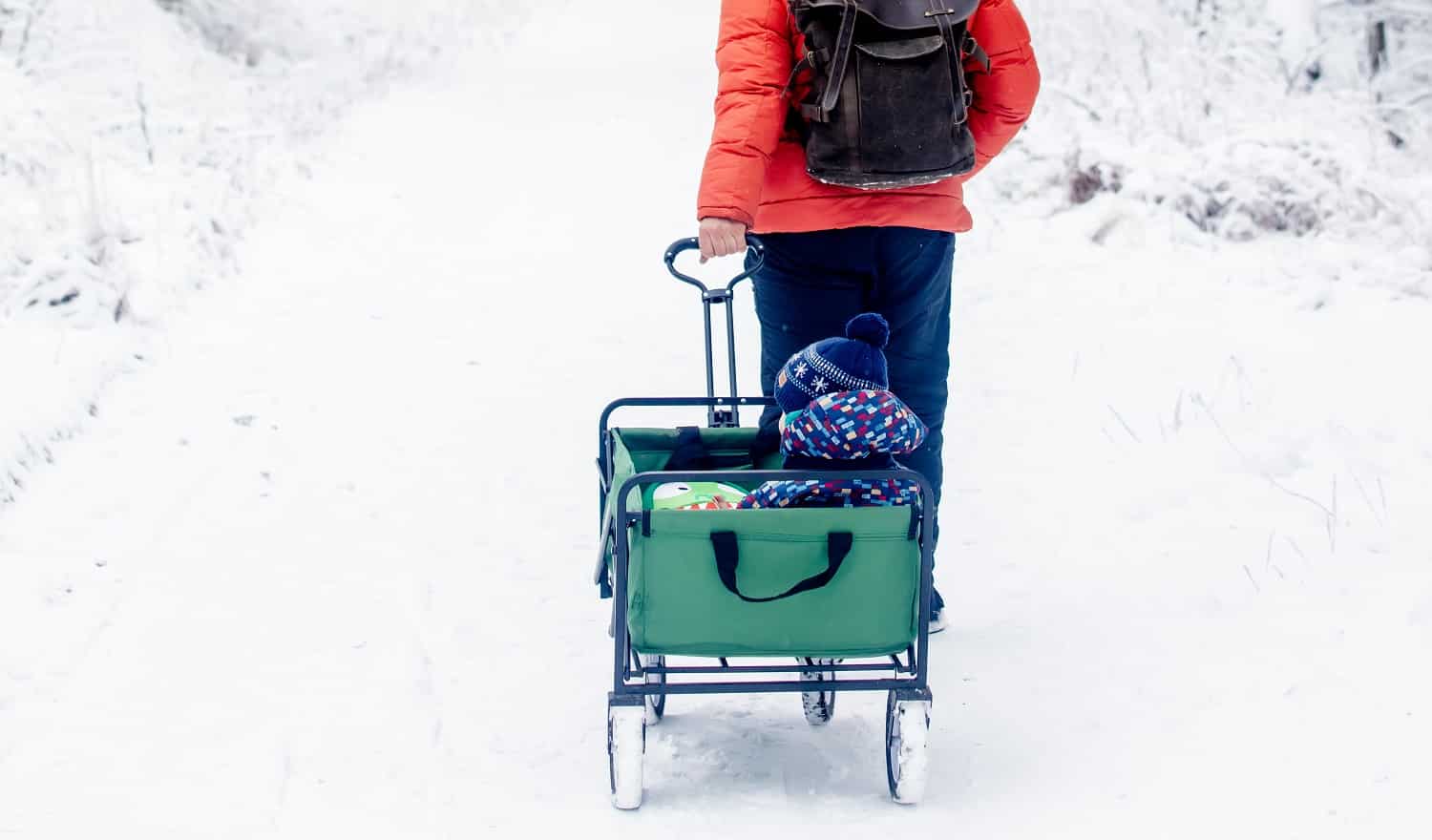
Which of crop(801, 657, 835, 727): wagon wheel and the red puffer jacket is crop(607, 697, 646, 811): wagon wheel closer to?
crop(801, 657, 835, 727): wagon wheel

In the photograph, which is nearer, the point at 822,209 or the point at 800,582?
the point at 800,582

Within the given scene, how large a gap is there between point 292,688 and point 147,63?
40.0 ft

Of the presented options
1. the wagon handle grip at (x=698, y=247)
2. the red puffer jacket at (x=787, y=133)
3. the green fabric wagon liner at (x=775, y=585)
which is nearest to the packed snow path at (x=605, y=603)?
the green fabric wagon liner at (x=775, y=585)

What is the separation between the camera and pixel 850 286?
12.5ft

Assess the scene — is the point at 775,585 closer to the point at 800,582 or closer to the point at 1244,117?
the point at 800,582

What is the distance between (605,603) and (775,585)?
1.59 meters

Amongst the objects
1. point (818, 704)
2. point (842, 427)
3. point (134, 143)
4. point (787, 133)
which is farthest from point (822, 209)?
point (134, 143)

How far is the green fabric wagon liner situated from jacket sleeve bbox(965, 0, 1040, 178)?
1.17m

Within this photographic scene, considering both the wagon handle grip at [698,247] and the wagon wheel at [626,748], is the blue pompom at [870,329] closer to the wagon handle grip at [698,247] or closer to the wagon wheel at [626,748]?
the wagon handle grip at [698,247]

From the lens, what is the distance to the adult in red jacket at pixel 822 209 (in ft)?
11.6

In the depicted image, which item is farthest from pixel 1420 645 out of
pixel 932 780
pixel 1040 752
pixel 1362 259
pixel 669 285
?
pixel 669 285

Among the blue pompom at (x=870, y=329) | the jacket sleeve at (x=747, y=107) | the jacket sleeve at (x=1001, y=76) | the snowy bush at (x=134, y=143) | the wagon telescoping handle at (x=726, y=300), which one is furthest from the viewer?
the snowy bush at (x=134, y=143)

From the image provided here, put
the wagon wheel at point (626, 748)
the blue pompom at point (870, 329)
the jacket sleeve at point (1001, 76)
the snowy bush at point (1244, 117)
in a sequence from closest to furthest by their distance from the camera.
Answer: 1. the wagon wheel at point (626, 748)
2. the blue pompom at point (870, 329)
3. the jacket sleeve at point (1001, 76)
4. the snowy bush at point (1244, 117)

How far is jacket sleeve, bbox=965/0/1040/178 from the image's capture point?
3.76 metres
